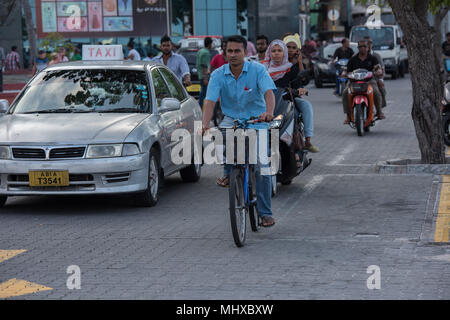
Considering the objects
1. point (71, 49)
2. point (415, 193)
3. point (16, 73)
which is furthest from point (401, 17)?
point (16, 73)

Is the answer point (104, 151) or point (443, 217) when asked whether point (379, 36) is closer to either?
point (104, 151)

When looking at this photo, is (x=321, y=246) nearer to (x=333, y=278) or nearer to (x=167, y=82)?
(x=333, y=278)

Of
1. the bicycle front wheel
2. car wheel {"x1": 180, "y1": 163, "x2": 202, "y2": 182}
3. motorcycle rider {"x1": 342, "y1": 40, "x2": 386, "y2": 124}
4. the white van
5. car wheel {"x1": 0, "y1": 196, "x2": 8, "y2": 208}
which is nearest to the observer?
the bicycle front wheel

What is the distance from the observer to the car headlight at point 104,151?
9703mm

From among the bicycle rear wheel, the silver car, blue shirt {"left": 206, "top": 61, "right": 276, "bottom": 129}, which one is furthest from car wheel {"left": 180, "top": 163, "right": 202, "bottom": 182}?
blue shirt {"left": 206, "top": 61, "right": 276, "bottom": 129}

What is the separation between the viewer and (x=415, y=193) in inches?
420

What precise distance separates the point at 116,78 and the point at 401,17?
375 cm

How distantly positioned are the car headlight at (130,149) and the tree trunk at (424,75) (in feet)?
13.7

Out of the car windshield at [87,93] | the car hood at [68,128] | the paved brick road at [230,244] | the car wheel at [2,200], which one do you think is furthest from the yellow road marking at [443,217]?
the car wheel at [2,200]

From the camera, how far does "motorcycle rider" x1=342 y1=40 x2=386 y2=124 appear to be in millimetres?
17672

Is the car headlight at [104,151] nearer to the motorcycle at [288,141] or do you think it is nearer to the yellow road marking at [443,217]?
the motorcycle at [288,141]

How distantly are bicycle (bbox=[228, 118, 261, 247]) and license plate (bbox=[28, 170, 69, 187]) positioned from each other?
216 centimetres

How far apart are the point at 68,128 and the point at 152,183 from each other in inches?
42.7

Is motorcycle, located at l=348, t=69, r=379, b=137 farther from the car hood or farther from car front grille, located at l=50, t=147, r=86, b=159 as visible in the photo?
car front grille, located at l=50, t=147, r=86, b=159
